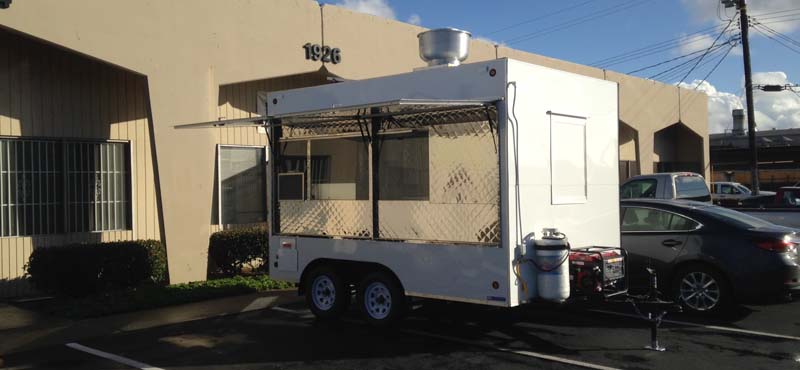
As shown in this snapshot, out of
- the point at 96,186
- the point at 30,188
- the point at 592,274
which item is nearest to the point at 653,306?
the point at 592,274

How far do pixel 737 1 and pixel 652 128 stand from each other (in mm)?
5372

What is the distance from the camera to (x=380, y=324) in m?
8.11

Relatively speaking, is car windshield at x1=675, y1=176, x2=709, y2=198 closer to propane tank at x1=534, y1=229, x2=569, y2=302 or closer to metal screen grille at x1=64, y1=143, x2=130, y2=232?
propane tank at x1=534, y1=229, x2=569, y2=302

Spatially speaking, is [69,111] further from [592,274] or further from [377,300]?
[592,274]

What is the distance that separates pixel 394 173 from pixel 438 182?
2.11 ft

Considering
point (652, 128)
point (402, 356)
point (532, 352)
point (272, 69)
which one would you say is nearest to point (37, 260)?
point (272, 69)

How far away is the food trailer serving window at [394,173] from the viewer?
7.31m

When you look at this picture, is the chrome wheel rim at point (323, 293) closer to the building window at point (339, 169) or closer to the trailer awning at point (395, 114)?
the building window at point (339, 169)

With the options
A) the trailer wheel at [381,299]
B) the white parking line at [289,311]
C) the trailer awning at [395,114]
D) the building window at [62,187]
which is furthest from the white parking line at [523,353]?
the building window at [62,187]

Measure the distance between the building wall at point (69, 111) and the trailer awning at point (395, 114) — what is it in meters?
3.70

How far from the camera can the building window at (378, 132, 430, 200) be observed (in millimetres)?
7805

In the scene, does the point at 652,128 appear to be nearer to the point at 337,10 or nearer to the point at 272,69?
the point at 337,10

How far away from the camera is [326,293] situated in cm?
880

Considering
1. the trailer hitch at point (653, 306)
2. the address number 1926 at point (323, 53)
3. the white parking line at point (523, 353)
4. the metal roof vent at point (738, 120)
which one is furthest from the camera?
the metal roof vent at point (738, 120)
